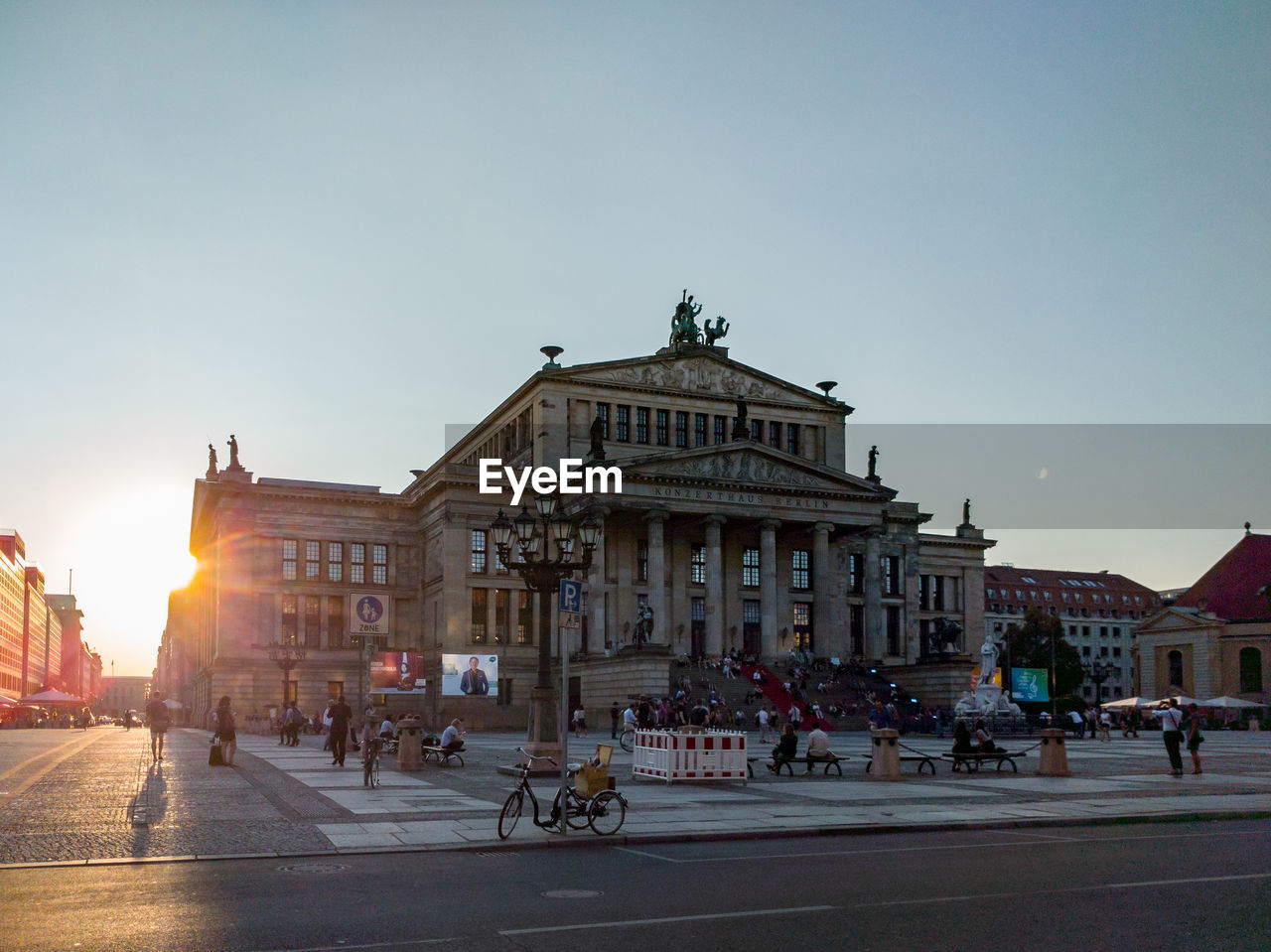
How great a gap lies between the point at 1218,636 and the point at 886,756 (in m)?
88.7

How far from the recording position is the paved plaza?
56.7 feet

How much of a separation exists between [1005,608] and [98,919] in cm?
15440

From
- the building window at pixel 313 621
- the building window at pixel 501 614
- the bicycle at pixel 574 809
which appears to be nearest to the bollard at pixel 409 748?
the bicycle at pixel 574 809

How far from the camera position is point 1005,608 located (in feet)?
512

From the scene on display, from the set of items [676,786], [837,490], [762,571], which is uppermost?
[837,490]

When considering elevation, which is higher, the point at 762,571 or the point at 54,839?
the point at 762,571

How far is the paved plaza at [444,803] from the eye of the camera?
1728 centimetres

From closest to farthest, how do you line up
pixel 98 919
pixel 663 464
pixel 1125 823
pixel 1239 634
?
pixel 98 919, pixel 1125 823, pixel 663 464, pixel 1239 634

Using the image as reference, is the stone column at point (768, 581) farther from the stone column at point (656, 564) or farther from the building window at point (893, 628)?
the building window at point (893, 628)

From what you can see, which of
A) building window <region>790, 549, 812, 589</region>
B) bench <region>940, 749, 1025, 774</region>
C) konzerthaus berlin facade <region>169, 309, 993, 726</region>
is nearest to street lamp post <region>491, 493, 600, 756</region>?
bench <region>940, 749, 1025, 774</region>

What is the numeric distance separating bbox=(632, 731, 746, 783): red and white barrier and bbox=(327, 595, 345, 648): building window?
51.7 metres

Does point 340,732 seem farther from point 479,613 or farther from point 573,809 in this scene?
point 479,613

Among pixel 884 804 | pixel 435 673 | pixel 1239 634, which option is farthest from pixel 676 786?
pixel 1239 634

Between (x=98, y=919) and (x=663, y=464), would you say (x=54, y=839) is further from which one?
(x=663, y=464)
